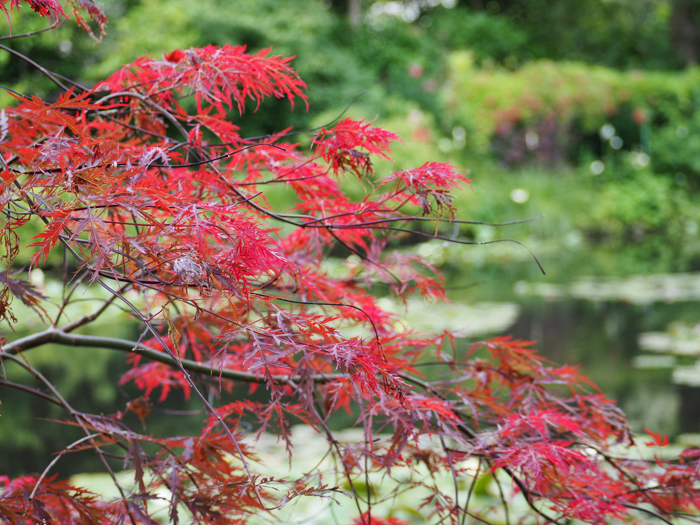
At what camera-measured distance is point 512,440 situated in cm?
111

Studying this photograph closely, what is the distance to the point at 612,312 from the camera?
5.22 meters

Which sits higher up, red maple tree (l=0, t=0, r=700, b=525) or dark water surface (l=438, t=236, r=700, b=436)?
red maple tree (l=0, t=0, r=700, b=525)

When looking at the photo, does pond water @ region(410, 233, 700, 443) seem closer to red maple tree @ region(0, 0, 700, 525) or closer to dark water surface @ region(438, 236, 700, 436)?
dark water surface @ region(438, 236, 700, 436)

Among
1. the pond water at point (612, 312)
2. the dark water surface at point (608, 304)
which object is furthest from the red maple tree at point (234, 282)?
the dark water surface at point (608, 304)

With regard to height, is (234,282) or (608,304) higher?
(234,282)

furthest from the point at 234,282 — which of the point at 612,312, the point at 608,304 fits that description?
the point at 608,304

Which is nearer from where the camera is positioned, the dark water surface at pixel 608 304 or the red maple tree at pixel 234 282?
the red maple tree at pixel 234 282

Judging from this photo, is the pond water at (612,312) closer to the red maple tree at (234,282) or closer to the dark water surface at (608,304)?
the dark water surface at (608,304)

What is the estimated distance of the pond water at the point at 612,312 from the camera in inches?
134

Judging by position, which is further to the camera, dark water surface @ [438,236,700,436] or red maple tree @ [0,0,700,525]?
dark water surface @ [438,236,700,436]

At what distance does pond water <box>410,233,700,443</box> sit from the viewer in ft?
11.2

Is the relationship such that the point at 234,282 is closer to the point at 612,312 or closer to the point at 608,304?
the point at 612,312

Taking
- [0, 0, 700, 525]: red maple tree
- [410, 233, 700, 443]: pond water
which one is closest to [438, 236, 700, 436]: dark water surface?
[410, 233, 700, 443]: pond water

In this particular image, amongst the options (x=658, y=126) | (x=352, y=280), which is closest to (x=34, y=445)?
(x=352, y=280)
